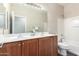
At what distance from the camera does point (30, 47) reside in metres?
1.67

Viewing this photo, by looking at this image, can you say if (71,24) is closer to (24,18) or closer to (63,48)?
(63,48)

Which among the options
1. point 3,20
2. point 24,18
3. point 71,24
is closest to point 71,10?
point 71,24

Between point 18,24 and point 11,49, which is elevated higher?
point 18,24

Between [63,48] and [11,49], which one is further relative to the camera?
[63,48]

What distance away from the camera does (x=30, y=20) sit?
65.9 inches

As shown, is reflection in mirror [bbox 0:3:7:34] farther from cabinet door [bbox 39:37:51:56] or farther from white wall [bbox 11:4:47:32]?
cabinet door [bbox 39:37:51:56]

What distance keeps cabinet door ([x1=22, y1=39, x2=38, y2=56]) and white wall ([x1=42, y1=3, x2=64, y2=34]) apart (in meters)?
0.30

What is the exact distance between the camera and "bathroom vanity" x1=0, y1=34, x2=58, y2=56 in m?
1.59

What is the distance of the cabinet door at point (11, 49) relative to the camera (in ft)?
5.02

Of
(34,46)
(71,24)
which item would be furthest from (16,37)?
(71,24)

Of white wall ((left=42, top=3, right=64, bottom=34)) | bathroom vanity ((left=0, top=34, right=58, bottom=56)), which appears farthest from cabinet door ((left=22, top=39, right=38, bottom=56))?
white wall ((left=42, top=3, right=64, bottom=34))

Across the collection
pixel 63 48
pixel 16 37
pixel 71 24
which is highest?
pixel 71 24

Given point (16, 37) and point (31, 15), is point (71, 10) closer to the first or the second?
point (31, 15)

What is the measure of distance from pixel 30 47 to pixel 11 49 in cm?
28
